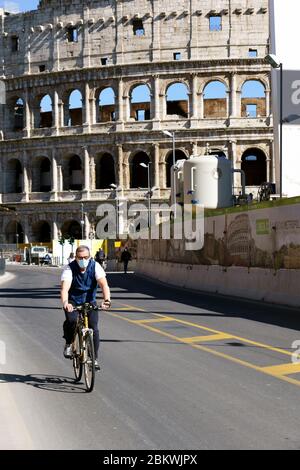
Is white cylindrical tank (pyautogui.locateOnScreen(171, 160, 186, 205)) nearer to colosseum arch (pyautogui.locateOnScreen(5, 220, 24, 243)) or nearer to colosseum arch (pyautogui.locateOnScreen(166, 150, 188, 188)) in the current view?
colosseum arch (pyautogui.locateOnScreen(166, 150, 188, 188))

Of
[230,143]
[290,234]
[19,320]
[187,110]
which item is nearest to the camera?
[19,320]

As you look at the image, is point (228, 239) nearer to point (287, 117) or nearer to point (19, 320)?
point (19, 320)

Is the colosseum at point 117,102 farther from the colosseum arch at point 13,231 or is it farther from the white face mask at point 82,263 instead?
the white face mask at point 82,263

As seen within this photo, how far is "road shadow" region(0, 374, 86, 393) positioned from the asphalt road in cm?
1

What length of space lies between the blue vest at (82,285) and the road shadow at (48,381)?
1086mm

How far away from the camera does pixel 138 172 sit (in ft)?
236

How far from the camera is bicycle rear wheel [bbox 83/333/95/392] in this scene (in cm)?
766

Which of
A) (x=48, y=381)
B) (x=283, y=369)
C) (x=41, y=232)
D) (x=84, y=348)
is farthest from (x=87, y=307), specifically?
(x=41, y=232)

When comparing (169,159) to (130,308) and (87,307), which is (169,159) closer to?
(130,308)

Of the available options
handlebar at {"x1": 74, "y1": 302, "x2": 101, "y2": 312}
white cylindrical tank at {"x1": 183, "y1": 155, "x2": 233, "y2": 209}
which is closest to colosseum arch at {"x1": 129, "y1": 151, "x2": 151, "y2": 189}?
white cylindrical tank at {"x1": 183, "y1": 155, "x2": 233, "y2": 209}

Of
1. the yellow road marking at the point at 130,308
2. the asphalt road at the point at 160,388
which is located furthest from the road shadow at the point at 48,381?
the yellow road marking at the point at 130,308

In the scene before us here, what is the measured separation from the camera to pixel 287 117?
104ft
